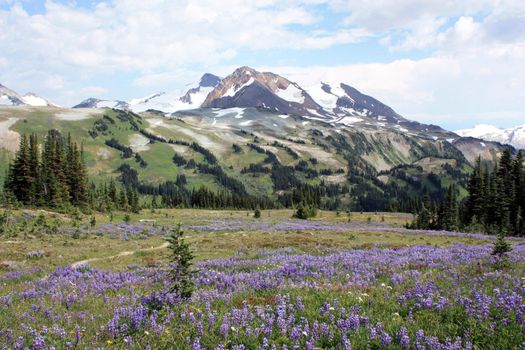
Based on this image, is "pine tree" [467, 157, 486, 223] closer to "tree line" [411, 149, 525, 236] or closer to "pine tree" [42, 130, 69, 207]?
"tree line" [411, 149, 525, 236]

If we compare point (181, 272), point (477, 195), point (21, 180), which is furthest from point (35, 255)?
point (477, 195)

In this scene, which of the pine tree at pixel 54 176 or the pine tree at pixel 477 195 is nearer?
the pine tree at pixel 54 176

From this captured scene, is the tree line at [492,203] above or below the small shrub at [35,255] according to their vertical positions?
above

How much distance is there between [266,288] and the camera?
11.0 metres

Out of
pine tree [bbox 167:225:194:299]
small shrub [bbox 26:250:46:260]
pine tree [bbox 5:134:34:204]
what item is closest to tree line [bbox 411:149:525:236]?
small shrub [bbox 26:250:46:260]

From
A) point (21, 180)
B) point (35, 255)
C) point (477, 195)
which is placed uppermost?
point (477, 195)

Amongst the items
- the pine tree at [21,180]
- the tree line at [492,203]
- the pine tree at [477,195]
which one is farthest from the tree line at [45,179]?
the pine tree at [477,195]

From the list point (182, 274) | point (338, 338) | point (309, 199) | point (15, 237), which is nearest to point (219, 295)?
point (182, 274)

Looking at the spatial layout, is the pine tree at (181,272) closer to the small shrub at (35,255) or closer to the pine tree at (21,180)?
the small shrub at (35,255)

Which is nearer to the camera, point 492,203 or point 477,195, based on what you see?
point 492,203

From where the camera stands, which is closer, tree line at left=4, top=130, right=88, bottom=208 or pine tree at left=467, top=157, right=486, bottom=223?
tree line at left=4, top=130, right=88, bottom=208

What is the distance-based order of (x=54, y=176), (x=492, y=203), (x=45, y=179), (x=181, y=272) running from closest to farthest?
(x=181, y=272) → (x=492, y=203) → (x=54, y=176) → (x=45, y=179)

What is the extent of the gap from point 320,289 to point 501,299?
4.18 metres

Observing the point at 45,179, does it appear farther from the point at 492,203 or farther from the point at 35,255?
the point at 492,203
